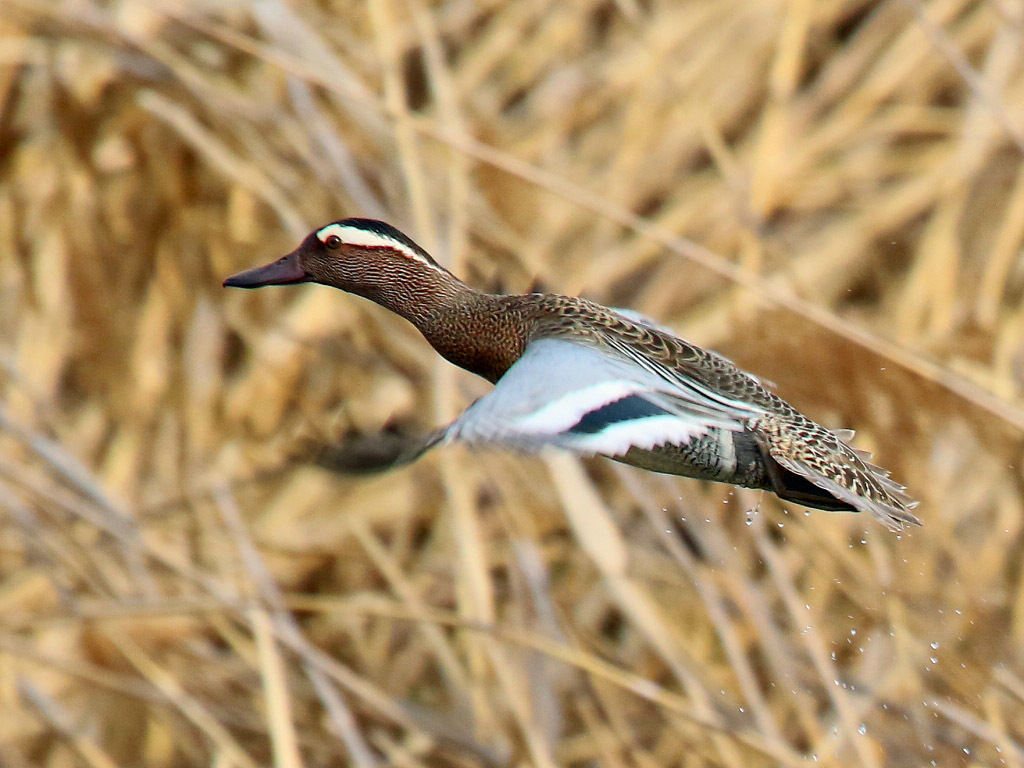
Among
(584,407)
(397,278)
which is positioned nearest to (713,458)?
(584,407)

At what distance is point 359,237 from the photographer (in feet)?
5.18

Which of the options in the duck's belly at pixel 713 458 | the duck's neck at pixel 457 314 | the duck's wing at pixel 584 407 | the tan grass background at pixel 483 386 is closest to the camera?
the duck's wing at pixel 584 407

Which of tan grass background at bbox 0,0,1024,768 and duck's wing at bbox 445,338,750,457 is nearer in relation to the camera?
duck's wing at bbox 445,338,750,457

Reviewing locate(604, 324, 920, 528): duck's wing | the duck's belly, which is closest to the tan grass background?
Answer: locate(604, 324, 920, 528): duck's wing

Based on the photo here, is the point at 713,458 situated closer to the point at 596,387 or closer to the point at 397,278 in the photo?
the point at 596,387

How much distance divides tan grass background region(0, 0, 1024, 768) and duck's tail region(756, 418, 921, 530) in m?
0.19

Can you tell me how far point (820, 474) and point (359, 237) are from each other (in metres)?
0.55

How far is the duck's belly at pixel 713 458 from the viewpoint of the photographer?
137cm

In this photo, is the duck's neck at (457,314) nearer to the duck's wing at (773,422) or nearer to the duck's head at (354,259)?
the duck's head at (354,259)

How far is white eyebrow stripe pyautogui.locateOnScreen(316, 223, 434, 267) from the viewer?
1578 mm

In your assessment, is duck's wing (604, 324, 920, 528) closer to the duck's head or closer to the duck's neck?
the duck's neck

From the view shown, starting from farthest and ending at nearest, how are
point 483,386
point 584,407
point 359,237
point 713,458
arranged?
1. point 483,386
2. point 359,237
3. point 713,458
4. point 584,407

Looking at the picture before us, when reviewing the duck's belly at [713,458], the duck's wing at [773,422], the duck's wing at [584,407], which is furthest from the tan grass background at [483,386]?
the duck's wing at [584,407]

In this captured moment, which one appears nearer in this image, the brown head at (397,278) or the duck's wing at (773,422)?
the duck's wing at (773,422)
